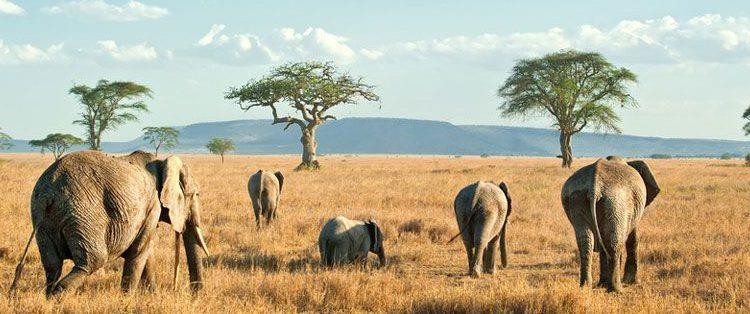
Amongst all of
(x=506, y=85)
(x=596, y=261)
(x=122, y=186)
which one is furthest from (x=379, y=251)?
(x=506, y=85)

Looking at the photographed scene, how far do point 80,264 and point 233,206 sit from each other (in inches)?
505

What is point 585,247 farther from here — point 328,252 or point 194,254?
point 194,254

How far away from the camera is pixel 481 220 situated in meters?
9.59

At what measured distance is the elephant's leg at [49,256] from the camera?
596 cm

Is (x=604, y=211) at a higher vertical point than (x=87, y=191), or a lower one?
lower

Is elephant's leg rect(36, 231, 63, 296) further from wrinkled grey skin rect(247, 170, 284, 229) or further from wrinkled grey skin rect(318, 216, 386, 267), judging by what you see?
wrinkled grey skin rect(247, 170, 284, 229)

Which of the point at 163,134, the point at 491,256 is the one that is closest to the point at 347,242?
the point at 491,256

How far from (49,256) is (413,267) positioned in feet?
19.5

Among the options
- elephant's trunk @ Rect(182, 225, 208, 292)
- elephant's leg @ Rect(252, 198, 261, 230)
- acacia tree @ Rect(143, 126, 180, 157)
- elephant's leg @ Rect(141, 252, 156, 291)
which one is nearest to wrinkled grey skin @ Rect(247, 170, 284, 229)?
elephant's leg @ Rect(252, 198, 261, 230)

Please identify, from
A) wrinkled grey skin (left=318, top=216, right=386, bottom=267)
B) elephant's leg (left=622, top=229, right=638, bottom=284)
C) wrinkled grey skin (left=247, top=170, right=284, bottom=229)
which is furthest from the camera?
wrinkled grey skin (left=247, top=170, right=284, bottom=229)

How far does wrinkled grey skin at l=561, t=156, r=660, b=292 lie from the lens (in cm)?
817

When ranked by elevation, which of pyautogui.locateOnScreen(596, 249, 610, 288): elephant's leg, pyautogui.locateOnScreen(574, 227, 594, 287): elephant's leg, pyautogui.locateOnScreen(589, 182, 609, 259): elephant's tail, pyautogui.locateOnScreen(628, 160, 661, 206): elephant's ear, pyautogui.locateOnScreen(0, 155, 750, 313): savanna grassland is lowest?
pyautogui.locateOnScreen(0, 155, 750, 313): savanna grassland

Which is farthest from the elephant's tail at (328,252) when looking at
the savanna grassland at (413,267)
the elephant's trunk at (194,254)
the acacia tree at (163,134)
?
the acacia tree at (163,134)

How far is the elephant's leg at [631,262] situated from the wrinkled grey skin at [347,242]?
3501mm
